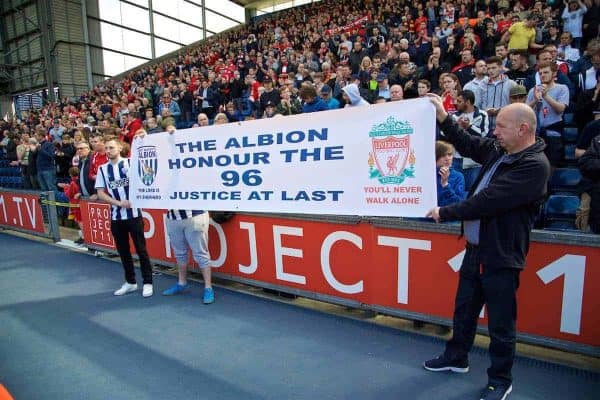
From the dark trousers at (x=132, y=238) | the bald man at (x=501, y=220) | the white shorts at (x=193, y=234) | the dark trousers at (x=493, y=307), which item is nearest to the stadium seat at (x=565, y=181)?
the bald man at (x=501, y=220)

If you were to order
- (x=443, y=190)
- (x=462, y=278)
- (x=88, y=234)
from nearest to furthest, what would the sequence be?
(x=462, y=278) < (x=443, y=190) < (x=88, y=234)

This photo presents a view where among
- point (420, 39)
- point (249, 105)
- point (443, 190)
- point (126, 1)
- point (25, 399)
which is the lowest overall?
point (25, 399)

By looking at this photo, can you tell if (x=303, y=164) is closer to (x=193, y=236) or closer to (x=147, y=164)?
(x=193, y=236)

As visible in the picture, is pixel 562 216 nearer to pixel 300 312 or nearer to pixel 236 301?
pixel 300 312

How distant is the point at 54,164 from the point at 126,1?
703 inches

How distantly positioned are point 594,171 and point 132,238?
13.5 feet

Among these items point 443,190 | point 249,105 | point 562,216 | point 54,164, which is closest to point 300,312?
point 443,190

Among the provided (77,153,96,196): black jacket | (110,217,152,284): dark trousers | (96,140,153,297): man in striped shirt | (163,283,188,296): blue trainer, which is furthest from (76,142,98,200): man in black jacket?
(163,283,188,296): blue trainer

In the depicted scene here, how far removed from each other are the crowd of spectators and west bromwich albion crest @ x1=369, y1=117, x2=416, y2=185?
22.6 inches

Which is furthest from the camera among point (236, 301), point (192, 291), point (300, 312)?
point (192, 291)

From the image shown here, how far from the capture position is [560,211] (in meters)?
4.10

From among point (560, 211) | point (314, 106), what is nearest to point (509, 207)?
point (560, 211)

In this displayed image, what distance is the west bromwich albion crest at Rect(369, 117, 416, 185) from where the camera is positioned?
7.80 feet

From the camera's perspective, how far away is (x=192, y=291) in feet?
13.9
